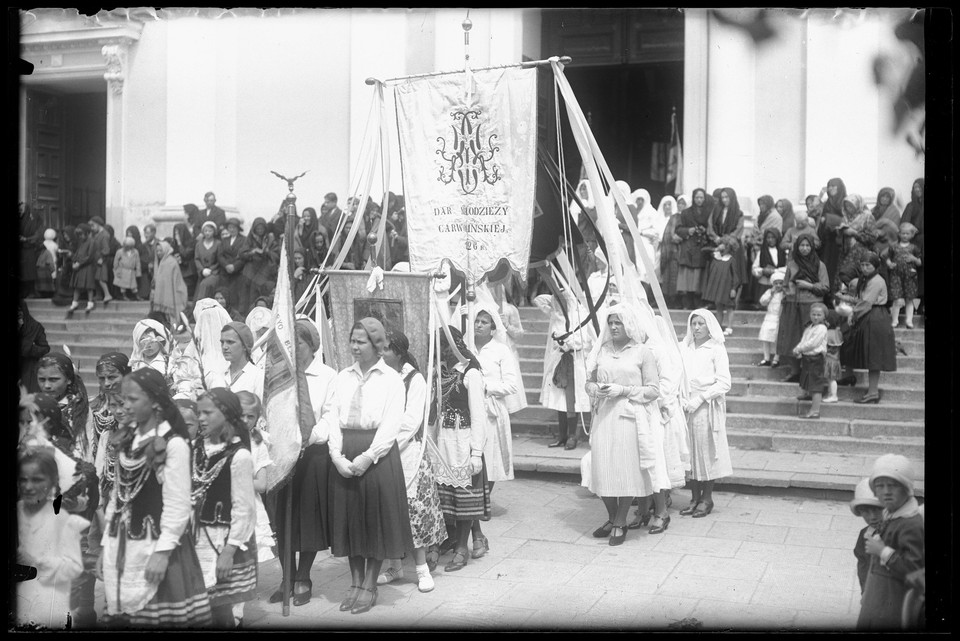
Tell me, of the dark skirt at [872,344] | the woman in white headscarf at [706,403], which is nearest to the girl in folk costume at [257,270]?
the woman in white headscarf at [706,403]

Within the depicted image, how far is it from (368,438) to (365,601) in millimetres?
936

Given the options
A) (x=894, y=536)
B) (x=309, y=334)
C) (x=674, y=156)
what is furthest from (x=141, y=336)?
(x=674, y=156)

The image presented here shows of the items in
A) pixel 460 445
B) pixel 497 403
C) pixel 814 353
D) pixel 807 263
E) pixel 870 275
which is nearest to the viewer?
pixel 460 445

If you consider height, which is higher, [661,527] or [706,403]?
[706,403]

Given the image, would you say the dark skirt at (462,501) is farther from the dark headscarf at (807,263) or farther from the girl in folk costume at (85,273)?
the girl in folk costume at (85,273)

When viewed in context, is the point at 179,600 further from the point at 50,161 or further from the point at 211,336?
the point at 50,161

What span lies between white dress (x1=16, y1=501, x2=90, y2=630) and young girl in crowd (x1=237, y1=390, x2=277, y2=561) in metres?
0.88

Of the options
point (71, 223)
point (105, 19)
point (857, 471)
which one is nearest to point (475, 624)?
point (857, 471)

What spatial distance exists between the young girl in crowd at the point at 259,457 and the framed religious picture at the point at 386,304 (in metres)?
1.17

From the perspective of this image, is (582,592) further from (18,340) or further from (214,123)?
(214,123)

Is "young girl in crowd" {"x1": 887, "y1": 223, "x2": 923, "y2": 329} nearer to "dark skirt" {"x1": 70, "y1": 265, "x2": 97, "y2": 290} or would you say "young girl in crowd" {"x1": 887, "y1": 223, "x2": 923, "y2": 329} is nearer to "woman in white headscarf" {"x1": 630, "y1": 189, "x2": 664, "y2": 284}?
"woman in white headscarf" {"x1": 630, "y1": 189, "x2": 664, "y2": 284}

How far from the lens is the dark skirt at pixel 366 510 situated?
5.66 metres

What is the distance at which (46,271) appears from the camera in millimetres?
13906

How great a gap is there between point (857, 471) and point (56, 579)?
21.2 feet
